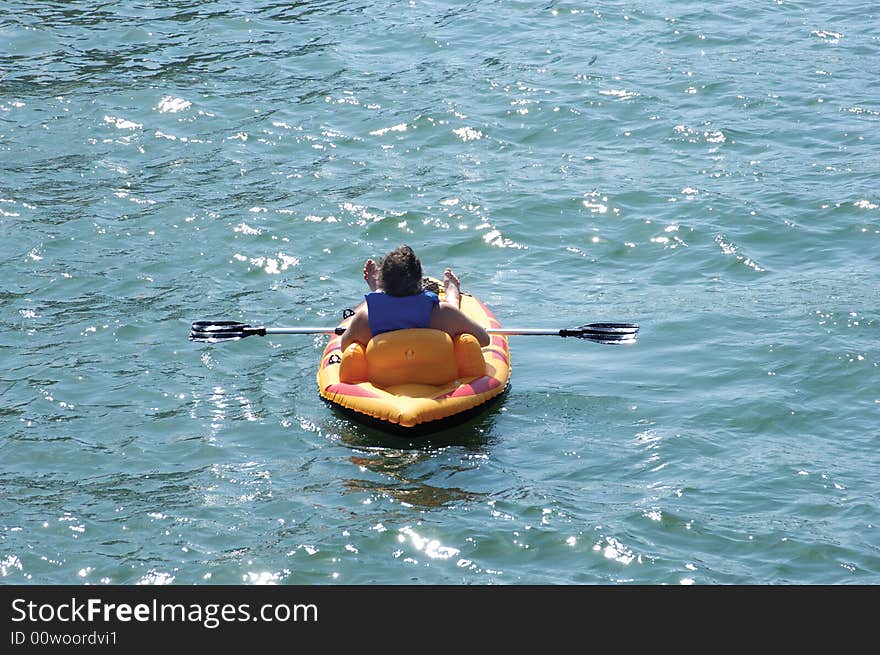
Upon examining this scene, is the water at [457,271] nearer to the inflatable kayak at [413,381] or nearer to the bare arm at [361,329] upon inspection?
the inflatable kayak at [413,381]

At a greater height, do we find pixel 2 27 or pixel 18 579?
pixel 2 27

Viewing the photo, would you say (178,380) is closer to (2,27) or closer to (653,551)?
(653,551)

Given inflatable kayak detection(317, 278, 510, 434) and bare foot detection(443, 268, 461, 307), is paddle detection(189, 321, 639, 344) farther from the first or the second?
inflatable kayak detection(317, 278, 510, 434)

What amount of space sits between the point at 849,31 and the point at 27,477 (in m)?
11.5

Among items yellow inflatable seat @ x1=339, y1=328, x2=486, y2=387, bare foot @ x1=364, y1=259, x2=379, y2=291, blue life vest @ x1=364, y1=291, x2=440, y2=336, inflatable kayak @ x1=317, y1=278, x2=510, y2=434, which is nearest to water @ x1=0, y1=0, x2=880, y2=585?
inflatable kayak @ x1=317, y1=278, x2=510, y2=434

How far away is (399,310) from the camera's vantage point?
8.31m

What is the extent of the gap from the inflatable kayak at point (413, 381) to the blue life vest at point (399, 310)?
8cm

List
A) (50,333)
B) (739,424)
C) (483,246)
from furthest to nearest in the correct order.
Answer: (483,246)
(50,333)
(739,424)

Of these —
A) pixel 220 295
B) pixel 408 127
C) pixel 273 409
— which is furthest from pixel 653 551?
pixel 408 127

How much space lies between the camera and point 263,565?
22.1 ft

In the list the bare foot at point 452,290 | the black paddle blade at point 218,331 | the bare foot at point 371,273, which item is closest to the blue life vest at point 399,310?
the bare foot at point 371,273

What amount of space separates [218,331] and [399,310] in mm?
1584

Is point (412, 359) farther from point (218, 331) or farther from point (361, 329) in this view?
point (218, 331)

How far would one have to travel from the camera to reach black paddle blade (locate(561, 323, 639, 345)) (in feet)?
29.8
